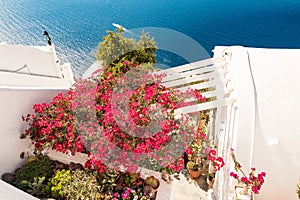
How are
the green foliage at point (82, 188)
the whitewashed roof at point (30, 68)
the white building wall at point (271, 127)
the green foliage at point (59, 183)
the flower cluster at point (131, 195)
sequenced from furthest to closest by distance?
the whitewashed roof at point (30, 68) → the green foliage at point (59, 183) → the green foliage at point (82, 188) → the flower cluster at point (131, 195) → the white building wall at point (271, 127)

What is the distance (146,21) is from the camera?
1619 inches

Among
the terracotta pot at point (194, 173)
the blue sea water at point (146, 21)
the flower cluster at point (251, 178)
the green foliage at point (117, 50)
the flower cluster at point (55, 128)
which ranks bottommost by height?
the flower cluster at point (251, 178)

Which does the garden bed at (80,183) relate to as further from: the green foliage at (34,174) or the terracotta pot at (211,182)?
the terracotta pot at (211,182)

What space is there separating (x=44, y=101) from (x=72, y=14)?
130 feet

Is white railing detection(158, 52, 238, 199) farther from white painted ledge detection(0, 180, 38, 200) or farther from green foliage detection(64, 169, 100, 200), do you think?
white painted ledge detection(0, 180, 38, 200)

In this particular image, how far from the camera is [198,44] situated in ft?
103

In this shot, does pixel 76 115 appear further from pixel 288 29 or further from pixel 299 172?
pixel 288 29

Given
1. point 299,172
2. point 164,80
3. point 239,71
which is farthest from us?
point 164,80

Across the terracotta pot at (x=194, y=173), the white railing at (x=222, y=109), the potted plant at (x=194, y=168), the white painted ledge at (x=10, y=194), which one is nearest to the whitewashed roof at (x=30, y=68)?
the white painted ledge at (x=10, y=194)

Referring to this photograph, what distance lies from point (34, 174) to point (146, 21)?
3632 cm

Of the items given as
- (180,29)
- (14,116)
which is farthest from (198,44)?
(14,116)

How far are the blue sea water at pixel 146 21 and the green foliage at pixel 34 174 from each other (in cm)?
2127

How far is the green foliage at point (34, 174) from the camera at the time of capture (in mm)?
7695

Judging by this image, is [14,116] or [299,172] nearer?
[299,172]
